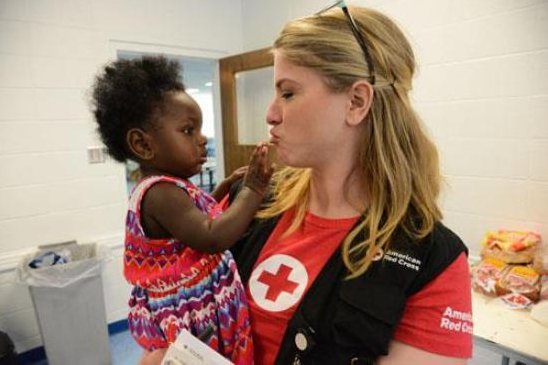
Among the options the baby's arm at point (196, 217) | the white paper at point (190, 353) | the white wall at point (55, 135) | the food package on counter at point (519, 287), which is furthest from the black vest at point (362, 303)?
the white wall at point (55, 135)

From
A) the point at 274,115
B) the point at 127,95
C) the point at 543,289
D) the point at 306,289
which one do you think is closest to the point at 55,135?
the point at 127,95

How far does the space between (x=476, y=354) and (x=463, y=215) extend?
0.82 m

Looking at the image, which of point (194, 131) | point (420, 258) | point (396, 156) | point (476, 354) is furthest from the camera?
point (476, 354)

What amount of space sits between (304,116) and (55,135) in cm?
244

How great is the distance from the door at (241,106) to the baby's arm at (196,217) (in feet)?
8.03

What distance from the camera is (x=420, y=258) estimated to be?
75 centimetres

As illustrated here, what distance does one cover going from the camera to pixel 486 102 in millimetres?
2098

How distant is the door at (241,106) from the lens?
3.49 m

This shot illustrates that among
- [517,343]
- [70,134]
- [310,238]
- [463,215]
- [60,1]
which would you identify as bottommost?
[517,343]

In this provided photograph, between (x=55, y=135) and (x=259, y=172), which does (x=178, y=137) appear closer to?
(x=259, y=172)

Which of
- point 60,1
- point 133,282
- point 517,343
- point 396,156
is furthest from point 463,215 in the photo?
point 60,1

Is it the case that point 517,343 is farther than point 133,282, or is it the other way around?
point 517,343

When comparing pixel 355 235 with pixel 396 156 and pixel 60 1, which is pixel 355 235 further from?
pixel 60 1

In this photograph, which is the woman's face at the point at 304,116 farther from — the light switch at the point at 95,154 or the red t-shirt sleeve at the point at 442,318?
the light switch at the point at 95,154
